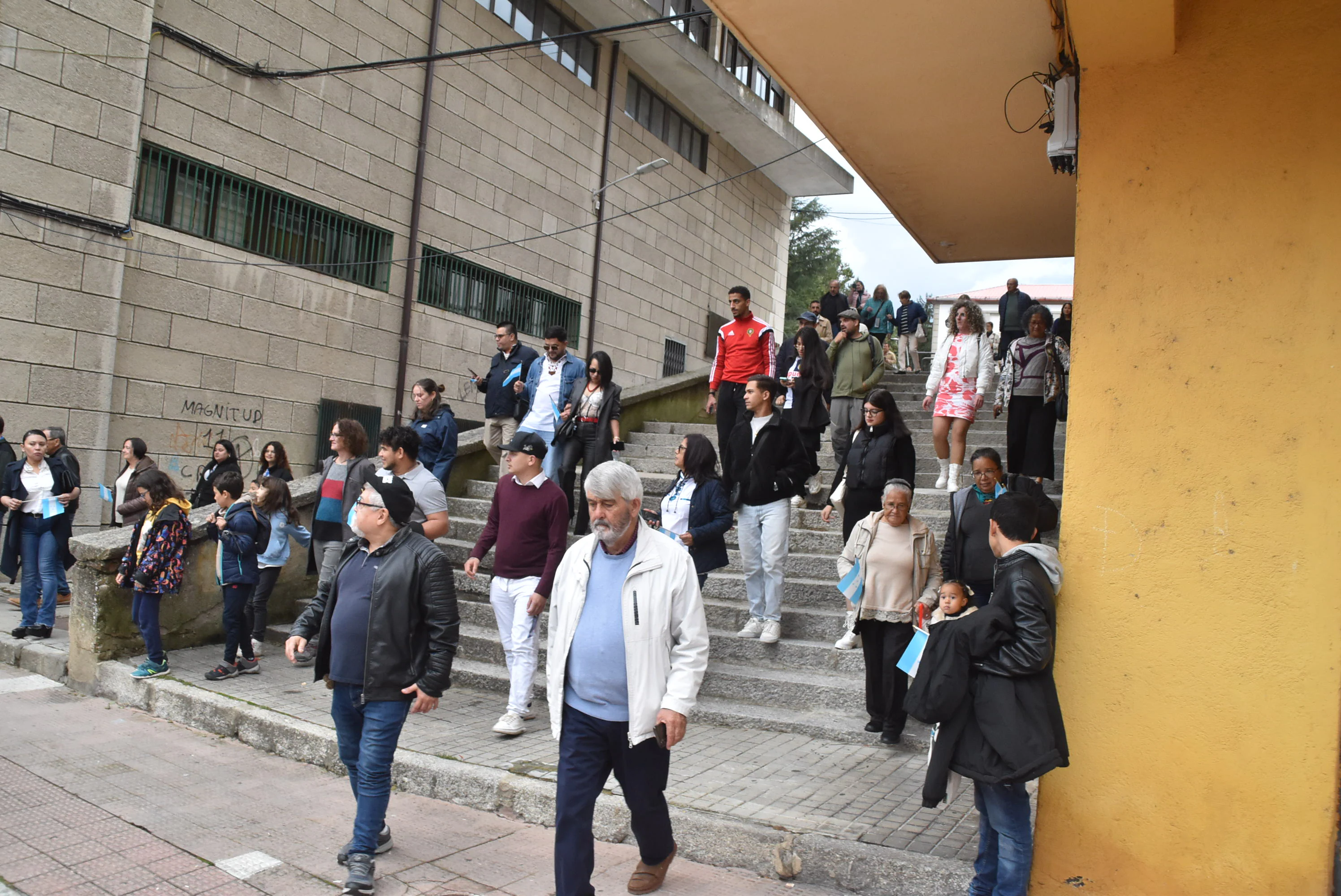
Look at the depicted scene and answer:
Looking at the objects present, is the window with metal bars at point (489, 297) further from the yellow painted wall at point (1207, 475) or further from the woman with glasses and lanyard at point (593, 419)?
the yellow painted wall at point (1207, 475)

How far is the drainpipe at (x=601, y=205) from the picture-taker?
59.5ft

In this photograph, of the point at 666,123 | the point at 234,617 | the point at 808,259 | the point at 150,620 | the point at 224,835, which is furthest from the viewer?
the point at 808,259

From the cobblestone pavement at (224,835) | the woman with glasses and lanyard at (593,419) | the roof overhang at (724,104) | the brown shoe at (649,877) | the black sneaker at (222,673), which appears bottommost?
the cobblestone pavement at (224,835)

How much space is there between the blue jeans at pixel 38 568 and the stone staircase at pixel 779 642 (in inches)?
76.6

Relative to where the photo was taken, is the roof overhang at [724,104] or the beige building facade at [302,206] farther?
the roof overhang at [724,104]

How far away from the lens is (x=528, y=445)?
606 cm

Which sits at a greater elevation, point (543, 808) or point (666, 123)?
point (666, 123)

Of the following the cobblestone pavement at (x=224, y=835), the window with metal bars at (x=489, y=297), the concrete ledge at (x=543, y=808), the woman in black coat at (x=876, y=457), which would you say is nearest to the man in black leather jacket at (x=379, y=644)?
the cobblestone pavement at (x=224, y=835)

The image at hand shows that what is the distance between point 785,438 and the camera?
6.86 meters

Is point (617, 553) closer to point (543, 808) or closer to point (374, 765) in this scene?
point (374, 765)

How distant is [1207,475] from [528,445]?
12.6ft

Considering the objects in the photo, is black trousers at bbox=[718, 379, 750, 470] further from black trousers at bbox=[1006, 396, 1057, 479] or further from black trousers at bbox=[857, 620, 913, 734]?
black trousers at bbox=[857, 620, 913, 734]

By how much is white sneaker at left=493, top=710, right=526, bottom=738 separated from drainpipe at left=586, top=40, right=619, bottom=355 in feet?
41.7

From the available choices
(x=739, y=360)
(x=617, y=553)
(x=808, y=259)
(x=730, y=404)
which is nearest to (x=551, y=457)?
(x=730, y=404)
